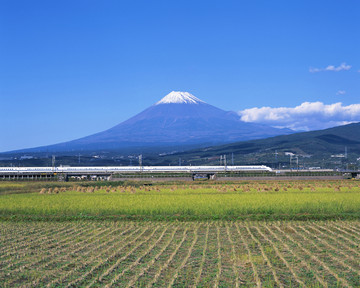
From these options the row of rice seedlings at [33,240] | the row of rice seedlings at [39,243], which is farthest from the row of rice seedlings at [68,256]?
the row of rice seedlings at [33,240]

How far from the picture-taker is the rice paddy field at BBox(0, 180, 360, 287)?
468 inches

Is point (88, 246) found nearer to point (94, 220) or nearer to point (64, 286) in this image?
point (64, 286)

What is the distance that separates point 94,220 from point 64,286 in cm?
1346

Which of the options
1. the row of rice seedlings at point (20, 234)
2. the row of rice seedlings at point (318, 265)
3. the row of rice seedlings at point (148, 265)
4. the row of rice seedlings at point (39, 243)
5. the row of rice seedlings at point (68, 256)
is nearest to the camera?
the row of rice seedlings at point (148, 265)

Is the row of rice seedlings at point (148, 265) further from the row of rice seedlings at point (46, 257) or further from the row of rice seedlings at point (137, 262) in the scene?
the row of rice seedlings at point (46, 257)

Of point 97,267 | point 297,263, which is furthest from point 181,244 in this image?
point 297,263

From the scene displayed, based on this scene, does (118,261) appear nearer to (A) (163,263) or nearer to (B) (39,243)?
(A) (163,263)

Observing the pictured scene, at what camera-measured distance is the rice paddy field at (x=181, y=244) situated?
1188 centimetres

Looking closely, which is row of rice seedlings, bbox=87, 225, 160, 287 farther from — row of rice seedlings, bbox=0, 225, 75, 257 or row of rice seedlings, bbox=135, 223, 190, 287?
row of rice seedlings, bbox=0, 225, 75, 257

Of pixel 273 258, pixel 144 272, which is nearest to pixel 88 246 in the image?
pixel 144 272

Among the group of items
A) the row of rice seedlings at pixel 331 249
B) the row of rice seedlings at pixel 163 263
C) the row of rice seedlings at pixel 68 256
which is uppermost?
the row of rice seedlings at pixel 68 256

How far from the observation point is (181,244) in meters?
16.5

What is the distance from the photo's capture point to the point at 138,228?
21000mm

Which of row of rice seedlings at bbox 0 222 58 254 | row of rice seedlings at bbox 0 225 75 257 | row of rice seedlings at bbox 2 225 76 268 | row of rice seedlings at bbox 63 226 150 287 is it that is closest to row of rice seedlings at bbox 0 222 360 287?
row of rice seedlings at bbox 63 226 150 287
